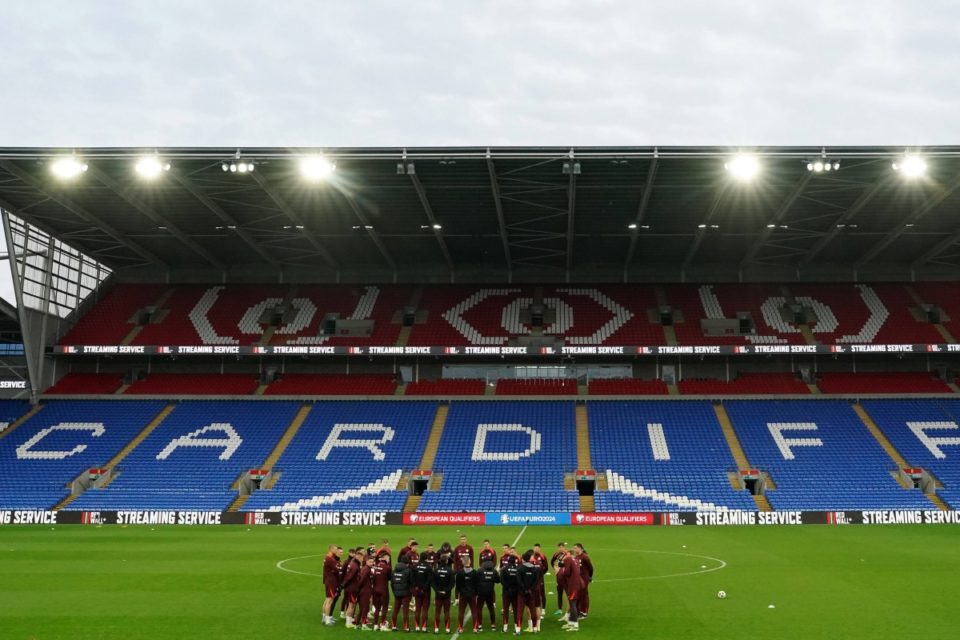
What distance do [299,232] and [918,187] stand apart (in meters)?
31.9

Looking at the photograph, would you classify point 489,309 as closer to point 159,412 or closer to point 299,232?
point 299,232

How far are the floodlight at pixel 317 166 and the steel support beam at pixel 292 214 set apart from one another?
2.76 meters

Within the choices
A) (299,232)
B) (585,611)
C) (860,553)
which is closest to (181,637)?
(585,611)

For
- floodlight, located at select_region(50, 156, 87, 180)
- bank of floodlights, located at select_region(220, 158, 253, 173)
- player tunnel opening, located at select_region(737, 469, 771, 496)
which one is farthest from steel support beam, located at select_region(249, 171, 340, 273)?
player tunnel opening, located at select_region(737, 469, 771, 496)

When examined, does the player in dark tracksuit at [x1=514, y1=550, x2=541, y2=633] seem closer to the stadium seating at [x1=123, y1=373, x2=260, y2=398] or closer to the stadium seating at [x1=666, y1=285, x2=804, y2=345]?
the stadium seating at [x1=666, y1=285, x2=804, y2=345]

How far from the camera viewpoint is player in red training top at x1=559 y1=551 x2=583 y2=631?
589 inches

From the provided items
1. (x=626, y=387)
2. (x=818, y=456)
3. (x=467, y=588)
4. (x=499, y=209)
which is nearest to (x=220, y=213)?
(x=499, y=209)

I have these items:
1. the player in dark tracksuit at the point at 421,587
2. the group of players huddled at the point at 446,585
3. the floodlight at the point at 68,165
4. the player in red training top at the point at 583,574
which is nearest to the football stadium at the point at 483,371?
the floodlight at the point at 68,165

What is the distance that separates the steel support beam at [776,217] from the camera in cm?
3619

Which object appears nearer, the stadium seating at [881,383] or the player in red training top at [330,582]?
the player in red training top at [330,582]

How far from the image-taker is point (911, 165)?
33.2 m

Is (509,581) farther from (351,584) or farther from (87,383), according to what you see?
(87,383)

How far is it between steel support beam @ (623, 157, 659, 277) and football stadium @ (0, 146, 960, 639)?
25 cm

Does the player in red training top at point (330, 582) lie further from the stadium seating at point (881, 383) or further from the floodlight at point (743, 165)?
the stadium seating at point (881, 383)
